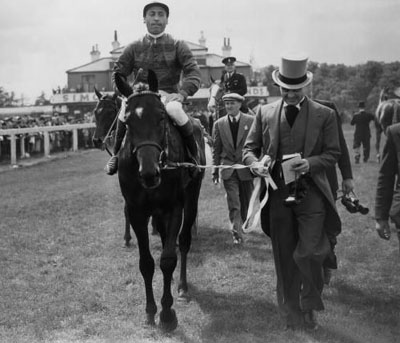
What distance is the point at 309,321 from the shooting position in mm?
5344

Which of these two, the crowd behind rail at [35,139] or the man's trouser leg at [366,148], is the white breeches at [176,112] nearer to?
the crowd behind rail at [35,139]

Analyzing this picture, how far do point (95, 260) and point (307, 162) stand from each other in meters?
4.09

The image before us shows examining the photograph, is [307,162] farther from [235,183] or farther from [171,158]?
[235,183]

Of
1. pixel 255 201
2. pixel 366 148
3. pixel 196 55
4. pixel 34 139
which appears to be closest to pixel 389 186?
pixel 255 201

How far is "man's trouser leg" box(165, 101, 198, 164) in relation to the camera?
19.8 ft

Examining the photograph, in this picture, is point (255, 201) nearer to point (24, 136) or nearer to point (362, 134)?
point (362, 134)

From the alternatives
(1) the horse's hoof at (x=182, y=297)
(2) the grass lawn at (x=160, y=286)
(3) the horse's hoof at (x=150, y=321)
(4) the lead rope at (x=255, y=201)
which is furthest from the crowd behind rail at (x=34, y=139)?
(4) the lead rope at (x=255, y=201)

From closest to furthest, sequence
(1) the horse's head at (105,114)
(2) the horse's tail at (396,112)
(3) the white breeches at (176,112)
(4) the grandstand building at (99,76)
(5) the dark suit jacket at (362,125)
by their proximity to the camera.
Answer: (3) the white breeches at (176,112) → (1) the horse's head at (105,114) → (2) the horse's tail at (396,112) → (5) the dark suit jacket at (362,125) → (4) the grandstand building at (99,76)

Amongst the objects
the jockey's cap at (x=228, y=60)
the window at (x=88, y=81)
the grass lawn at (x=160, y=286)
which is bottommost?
the grass lawn at (x=160, y=286)

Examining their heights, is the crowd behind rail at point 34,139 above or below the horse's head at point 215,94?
below

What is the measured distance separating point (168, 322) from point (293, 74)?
254 centimetres

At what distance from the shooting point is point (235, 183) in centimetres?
954

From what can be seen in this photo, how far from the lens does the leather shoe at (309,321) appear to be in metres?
5.31

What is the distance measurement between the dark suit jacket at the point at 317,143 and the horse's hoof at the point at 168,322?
1.62 m
